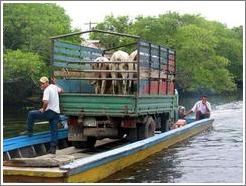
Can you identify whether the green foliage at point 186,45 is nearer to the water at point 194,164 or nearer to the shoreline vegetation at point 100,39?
the shoreline vegetation at point 100,39

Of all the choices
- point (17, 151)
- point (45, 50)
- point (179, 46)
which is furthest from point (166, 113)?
point (179, 46)

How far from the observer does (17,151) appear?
11156 millimetres

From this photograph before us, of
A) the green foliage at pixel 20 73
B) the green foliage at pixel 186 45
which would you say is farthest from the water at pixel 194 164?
the green foliage at pixel 186 45

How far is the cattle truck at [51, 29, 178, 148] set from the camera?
1118 centimetres

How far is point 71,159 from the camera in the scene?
9219 mm

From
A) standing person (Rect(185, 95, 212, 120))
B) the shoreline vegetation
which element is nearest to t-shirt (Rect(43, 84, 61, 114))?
standing person (Rect(185, 95, 212, 120))

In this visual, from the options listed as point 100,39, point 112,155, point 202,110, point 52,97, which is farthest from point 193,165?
point 100,39

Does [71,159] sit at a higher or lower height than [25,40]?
lower

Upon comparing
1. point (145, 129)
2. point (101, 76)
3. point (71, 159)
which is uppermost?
point (101, 76)

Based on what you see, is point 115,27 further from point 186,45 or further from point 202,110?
point 202,110

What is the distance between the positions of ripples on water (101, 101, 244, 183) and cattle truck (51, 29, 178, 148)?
0.95m

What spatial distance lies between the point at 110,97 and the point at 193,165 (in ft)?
7.65

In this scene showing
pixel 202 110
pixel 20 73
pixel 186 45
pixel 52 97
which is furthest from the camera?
pixel 186 45

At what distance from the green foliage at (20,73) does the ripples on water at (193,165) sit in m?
22.0
